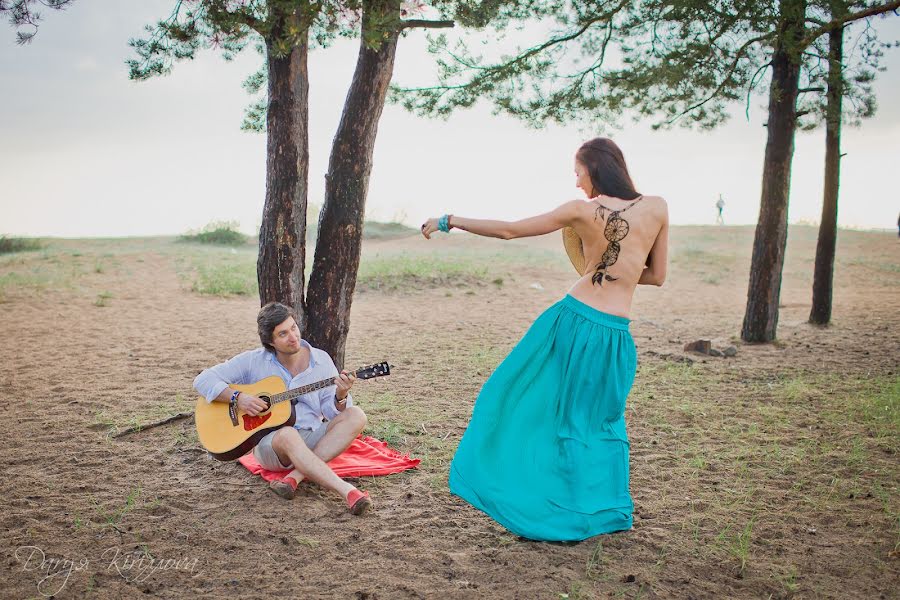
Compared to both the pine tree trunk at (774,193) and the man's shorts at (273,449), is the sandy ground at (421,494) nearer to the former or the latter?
the man's shorts at (273,449)

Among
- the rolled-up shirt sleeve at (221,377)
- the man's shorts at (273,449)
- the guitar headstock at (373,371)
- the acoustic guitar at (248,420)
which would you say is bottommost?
the man's shorts at (273,449)

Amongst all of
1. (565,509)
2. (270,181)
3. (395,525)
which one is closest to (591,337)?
(565,509)

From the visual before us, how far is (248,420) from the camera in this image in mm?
4488

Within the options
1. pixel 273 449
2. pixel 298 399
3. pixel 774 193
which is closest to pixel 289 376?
pixel 298 399

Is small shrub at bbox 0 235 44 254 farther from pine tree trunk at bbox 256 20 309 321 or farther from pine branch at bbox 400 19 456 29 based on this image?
pine branch at bbox 400 19 456 29

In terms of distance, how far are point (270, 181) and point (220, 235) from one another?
2083cm

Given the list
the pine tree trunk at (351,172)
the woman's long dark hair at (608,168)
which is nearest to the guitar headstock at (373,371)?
the woman's long dark hair at (608,168)

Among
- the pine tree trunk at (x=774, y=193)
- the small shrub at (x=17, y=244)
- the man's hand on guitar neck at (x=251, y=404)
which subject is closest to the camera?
the man's hand on guitar neck at (x=251, y=404)

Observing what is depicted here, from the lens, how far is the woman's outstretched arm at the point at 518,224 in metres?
3.49

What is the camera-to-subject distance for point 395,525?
13.2 ft

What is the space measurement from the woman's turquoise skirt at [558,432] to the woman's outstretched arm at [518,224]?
1.54 ft

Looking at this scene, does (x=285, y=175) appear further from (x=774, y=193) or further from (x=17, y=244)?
(x=17, y=244)

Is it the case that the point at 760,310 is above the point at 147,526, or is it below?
above

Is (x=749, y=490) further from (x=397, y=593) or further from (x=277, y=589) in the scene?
(x=277, y=589)
